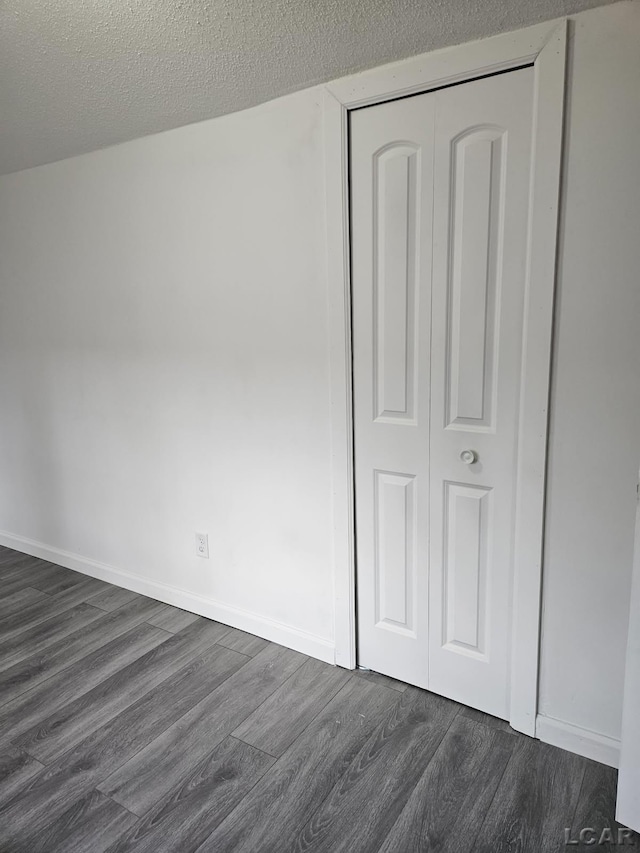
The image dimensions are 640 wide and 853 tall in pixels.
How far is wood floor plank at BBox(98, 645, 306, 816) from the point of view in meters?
1.74

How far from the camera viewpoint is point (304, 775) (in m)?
1.77

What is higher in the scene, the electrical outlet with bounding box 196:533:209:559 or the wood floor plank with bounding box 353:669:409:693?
the electrical outlet with bounding box 196:533:209:559

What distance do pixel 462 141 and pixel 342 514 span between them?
52.5 inches

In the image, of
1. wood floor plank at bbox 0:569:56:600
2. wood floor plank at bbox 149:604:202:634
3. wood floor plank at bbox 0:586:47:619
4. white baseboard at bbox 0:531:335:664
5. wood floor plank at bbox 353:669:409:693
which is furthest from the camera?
wood floor plank at bbox 0:569:56:600

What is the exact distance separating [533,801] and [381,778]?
44 cm

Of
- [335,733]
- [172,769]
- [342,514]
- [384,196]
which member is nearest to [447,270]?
[384,196]

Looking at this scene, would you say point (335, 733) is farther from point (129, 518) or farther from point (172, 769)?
point (129, 518)

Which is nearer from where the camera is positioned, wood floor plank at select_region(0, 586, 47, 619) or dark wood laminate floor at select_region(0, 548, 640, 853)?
dark wood laminate floor at select_region(0, 548, 640, 853)

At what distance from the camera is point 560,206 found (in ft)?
5.40

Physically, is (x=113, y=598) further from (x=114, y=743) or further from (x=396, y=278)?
(x=396, y=278)

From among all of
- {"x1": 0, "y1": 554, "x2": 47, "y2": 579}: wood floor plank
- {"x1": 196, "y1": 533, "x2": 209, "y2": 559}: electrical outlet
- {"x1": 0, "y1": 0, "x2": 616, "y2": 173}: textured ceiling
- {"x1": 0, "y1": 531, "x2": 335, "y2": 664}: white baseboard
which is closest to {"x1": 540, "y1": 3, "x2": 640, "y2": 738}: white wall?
{"x1": 0, "y1": 0, "x2": 616, "y2": 173}: textured ceiling

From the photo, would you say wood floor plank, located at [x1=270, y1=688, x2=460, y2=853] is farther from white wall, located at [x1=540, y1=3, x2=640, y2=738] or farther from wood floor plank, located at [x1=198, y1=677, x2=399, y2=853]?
white wall, located at [x1=540, y1=3, x2=640, y2=738]

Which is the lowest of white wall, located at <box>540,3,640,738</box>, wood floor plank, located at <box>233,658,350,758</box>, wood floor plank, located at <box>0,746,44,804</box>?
wood floor plank, located at <box>0,746,44,804</box>

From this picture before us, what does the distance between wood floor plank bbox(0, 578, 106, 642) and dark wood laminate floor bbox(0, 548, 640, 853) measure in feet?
0.46
